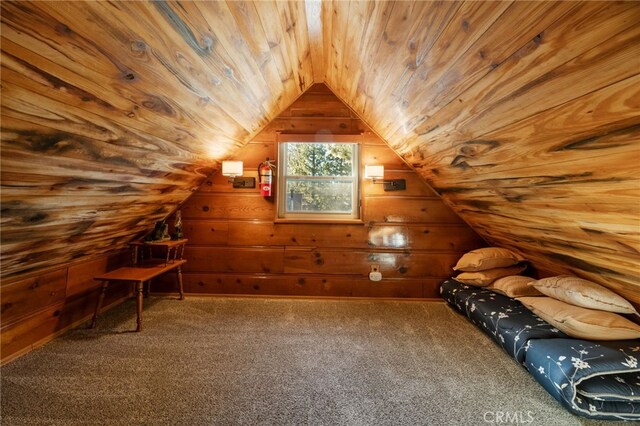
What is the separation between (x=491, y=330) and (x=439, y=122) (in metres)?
1.57

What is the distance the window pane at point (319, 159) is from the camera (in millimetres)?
2801

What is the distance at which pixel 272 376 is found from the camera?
4.85 feet

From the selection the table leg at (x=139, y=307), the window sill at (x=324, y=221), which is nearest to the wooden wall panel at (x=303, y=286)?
the window sill at (x=324, y=221)

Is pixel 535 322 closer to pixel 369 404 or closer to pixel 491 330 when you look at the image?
pixel 491 330

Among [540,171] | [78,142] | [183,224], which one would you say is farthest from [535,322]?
[183,224]

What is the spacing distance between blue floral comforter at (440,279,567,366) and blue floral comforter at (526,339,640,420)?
185 millimetres

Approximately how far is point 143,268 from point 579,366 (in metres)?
3.13

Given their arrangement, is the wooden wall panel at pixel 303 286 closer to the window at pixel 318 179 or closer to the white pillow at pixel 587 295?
the window at pixel 318 179

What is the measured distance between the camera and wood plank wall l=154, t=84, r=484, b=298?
2.64 meters

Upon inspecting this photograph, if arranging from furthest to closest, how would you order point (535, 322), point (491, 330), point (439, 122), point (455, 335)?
point (455, 335), point (491, 330), point (535, 322), point (439, 122)

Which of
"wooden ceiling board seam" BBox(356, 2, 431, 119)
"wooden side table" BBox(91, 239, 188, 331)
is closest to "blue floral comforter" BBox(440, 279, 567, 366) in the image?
"wooden ceiling board seam" BBox(356, 2, 431, 119)

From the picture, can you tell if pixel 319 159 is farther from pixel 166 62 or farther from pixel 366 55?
pixel 166 62

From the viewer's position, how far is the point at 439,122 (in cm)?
151

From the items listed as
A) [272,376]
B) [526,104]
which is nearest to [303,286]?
[272,376]
